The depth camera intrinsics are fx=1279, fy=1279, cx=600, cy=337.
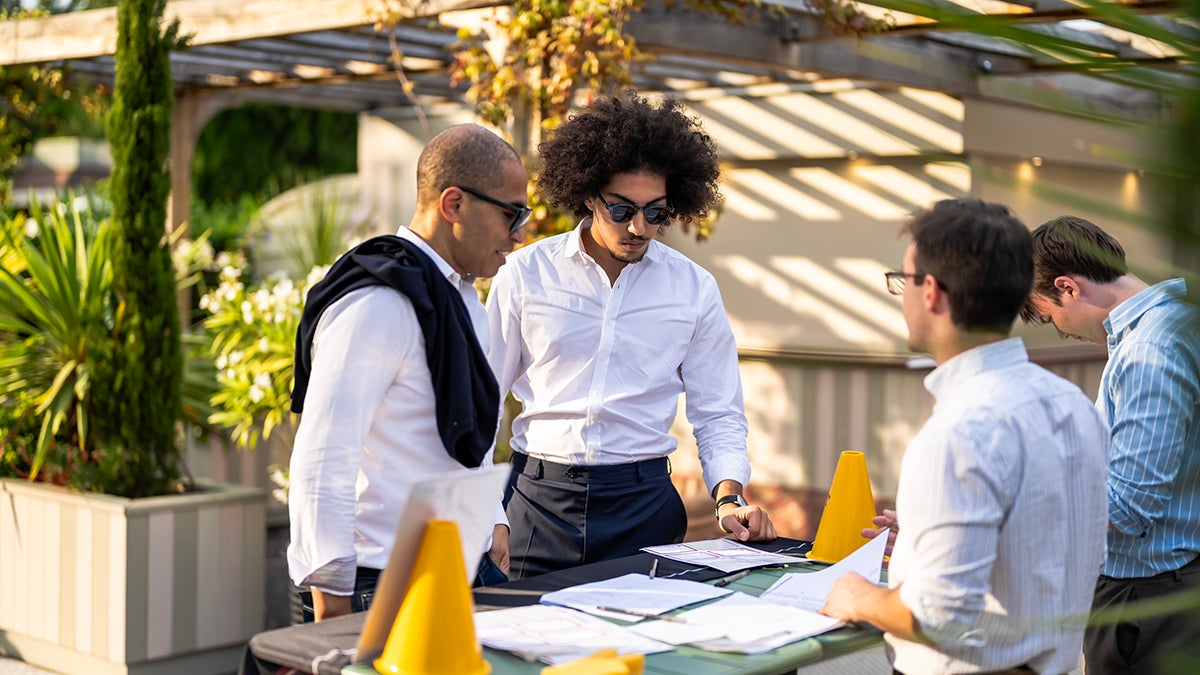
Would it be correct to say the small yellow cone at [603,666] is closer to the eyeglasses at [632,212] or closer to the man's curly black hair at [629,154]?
the eyeglasses at [632,212]

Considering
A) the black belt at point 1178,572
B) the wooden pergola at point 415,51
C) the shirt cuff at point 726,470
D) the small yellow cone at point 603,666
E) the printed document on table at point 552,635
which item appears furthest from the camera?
the wooden pergola at point 415,51

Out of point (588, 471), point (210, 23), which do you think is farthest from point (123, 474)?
point (588, 471)

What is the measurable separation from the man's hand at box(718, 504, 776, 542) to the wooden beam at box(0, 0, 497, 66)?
272 centimetres

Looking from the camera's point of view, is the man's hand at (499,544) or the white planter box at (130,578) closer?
the man's hand at (499,544)

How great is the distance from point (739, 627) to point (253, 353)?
4329 mm

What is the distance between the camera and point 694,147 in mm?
3324

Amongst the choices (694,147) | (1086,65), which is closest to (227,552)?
(694,147)

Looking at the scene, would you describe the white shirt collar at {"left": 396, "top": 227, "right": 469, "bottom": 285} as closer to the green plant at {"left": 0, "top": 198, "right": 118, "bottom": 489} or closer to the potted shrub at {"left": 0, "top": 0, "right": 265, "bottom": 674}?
the potted shrub at {"left": 0, "top": 0, "right": 265, "bottom": 674}

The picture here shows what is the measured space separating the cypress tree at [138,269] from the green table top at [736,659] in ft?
12.0

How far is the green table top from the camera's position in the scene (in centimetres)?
190

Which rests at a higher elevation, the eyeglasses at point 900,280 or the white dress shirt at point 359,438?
the eyeglasses at point 900,280

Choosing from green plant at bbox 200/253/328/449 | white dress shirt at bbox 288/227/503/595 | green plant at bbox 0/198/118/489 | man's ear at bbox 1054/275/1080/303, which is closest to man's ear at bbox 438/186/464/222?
white dress shirt at bbox 288/227/503/595

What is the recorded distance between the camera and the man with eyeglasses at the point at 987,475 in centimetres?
176

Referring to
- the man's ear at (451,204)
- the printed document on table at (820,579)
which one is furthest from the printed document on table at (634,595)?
the man's ear at (451,204)
